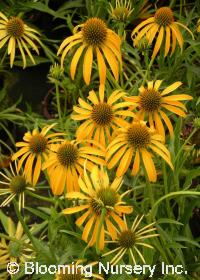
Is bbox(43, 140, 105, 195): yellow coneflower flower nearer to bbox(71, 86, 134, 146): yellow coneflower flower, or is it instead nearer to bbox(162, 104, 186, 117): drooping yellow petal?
bbox(71, 86, 134, 146): yellow coneflower flower

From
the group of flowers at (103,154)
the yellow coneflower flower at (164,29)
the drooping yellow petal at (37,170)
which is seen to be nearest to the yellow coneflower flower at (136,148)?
the group of flowers at (103,154)

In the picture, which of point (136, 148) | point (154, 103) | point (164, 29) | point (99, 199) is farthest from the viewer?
point (164, 29)

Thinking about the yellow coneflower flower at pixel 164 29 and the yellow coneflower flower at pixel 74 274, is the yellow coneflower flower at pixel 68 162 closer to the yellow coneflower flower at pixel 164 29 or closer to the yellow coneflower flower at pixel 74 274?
the yellow coneflower flower at pixel 74 274

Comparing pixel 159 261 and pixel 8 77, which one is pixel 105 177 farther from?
pixel 8 77

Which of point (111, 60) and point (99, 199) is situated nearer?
point (99, 199)

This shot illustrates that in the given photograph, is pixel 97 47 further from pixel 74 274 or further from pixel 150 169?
pixel 74 274


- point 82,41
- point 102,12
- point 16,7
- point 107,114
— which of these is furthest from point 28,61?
point 107,114

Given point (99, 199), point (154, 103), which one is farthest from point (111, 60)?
point (99, 199)
